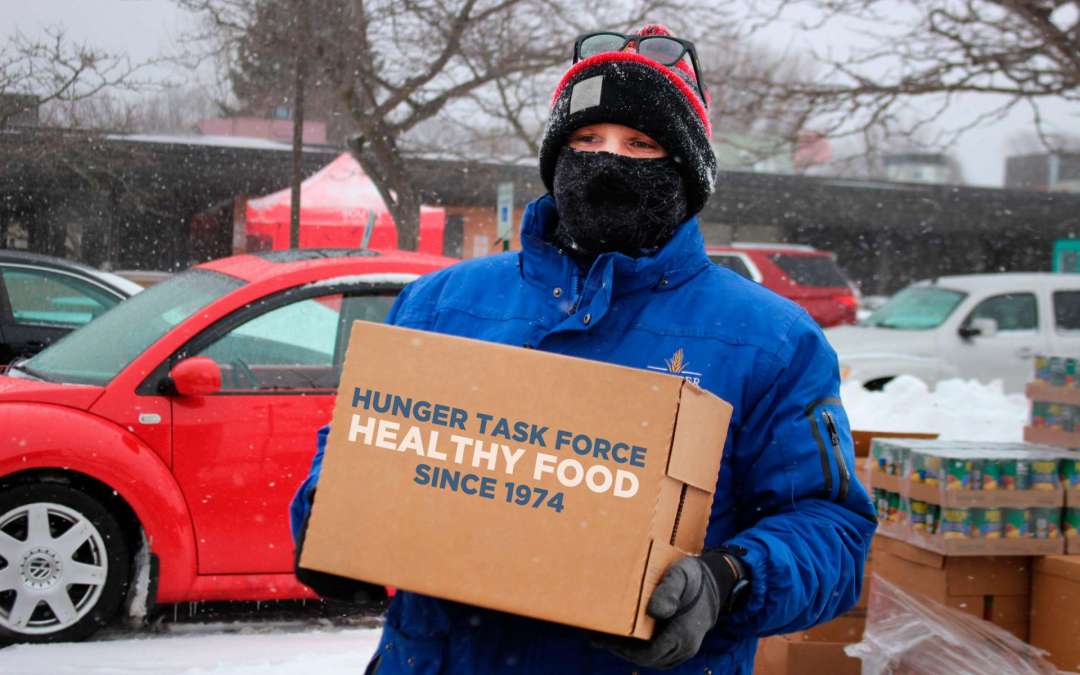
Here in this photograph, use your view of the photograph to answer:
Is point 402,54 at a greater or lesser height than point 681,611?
greater

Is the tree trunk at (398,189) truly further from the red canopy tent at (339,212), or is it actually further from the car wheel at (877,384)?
the car wheel at (877,384)

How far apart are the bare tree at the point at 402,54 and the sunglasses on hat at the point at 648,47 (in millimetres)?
10926

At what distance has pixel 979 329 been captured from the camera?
11883mm

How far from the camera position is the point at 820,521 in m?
1.80

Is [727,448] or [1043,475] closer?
[727,448]

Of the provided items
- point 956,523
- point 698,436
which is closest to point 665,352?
point 698,436

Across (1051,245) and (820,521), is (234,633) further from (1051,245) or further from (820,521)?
(1051,245)

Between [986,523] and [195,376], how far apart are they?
10.2 ft

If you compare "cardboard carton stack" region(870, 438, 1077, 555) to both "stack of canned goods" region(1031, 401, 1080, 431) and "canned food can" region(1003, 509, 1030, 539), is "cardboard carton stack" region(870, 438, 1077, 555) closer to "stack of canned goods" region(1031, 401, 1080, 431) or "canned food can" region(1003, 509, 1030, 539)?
"canned food can" region(1003, 509, 1030, 539)

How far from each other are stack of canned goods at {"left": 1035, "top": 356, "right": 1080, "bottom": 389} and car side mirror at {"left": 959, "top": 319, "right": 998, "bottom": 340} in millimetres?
7403

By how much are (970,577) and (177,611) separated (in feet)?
11.6

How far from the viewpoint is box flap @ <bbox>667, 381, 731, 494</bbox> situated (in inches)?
67.2

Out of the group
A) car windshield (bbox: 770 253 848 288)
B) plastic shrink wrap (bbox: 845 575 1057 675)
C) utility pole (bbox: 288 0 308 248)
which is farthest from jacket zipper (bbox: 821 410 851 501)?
car windshield (bbox: 770 253 848 288)

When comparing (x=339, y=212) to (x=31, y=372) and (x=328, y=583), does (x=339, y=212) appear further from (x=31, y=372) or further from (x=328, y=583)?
(x=328, y=583)
